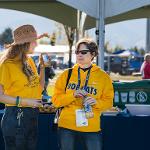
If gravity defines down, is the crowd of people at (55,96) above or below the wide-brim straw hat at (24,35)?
below

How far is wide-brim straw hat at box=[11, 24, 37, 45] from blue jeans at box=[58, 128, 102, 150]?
2.62 feet

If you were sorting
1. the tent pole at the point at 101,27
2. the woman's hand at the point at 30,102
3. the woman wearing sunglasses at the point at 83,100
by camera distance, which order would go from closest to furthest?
1. the woman's hand at the point at 30,102
2. the woman wearing sunglasses at the point at 83,100
3. the tent pole at the point at 101,27

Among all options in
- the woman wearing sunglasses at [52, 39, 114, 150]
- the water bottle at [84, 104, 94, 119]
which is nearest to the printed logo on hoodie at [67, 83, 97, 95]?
the woman wearing sunglasses at [52, 39, 114, 150]

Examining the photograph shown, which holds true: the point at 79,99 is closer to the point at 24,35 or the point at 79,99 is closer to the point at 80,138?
the point at 80,138

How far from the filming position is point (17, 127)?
4055mm

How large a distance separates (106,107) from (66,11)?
598cm

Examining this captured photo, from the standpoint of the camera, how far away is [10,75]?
4.06 meters

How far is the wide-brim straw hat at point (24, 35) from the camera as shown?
4.11 metres

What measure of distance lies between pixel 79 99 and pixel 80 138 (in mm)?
329

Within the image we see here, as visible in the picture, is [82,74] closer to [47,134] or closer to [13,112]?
[13,112]

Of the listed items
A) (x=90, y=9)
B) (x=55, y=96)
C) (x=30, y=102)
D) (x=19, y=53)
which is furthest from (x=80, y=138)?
(x=90, y=9)

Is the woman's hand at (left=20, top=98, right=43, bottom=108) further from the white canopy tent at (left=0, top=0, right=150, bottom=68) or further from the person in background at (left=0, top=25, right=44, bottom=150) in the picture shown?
the white canopy tent at (left=0, top=0, right=150, bottom=68)

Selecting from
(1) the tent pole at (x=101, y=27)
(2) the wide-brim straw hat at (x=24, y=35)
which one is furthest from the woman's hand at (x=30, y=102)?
(1) the tent pole at (x=101, y=27)

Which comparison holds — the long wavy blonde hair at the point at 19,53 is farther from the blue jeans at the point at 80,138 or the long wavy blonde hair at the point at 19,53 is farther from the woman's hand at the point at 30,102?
the blue jeans at the point at 80,138
